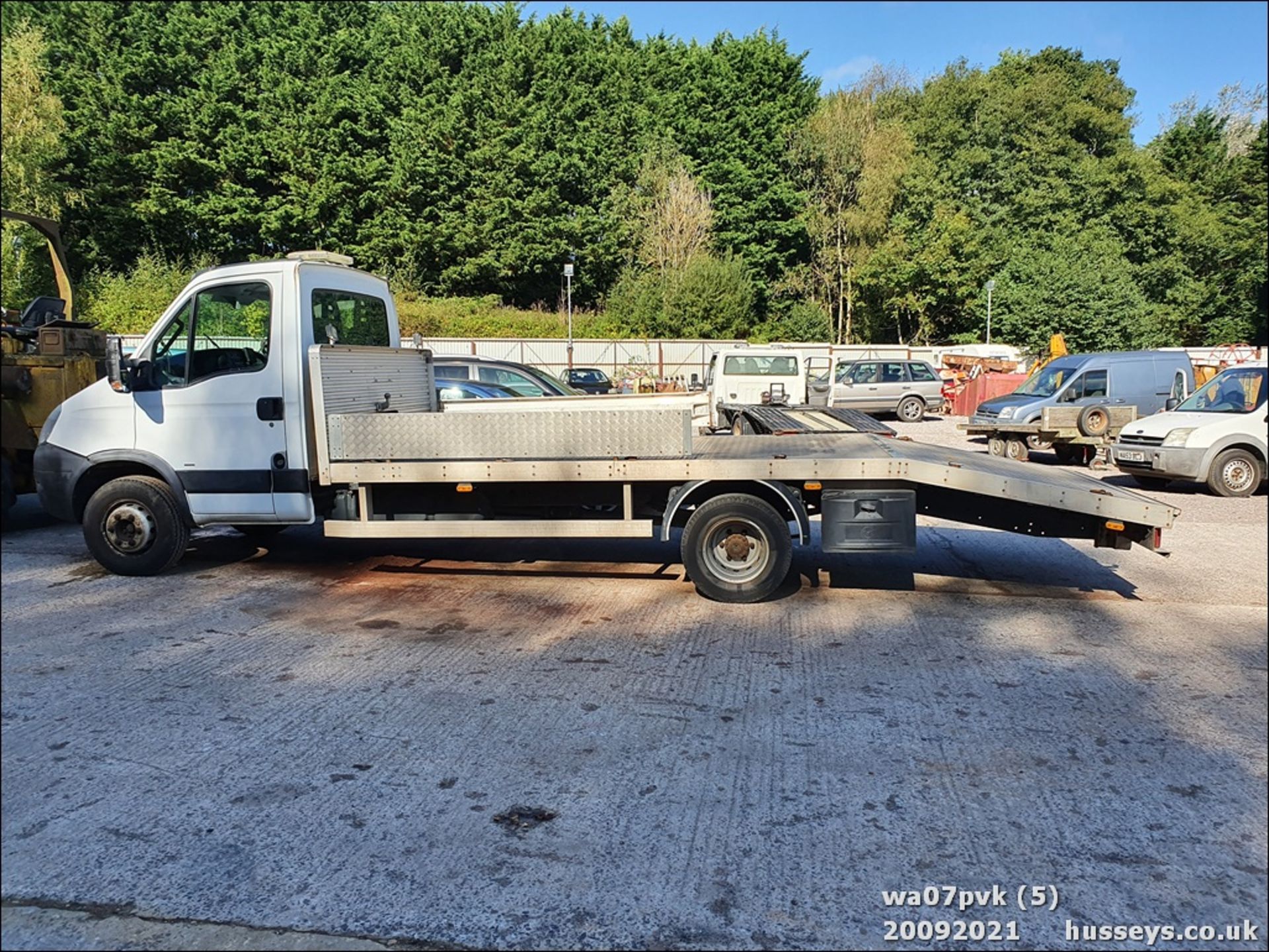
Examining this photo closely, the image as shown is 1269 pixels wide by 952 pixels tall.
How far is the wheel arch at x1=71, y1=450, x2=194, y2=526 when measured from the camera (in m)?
7.06

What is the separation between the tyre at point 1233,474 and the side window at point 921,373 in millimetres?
15373

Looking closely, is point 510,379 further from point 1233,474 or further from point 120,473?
point 1233,474

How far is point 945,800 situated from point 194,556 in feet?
23.8

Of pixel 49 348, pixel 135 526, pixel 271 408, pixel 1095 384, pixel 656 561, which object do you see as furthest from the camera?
pixel 1095 384

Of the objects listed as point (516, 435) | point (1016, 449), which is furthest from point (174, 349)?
point (1016, 449)

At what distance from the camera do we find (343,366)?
7.03 metres

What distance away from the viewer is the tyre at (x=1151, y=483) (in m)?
12.8

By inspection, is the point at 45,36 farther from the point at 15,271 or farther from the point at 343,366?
the point at 343,366

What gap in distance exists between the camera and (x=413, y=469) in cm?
673

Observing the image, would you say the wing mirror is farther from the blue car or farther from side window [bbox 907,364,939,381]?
side window [bbox 907,364,939,381]

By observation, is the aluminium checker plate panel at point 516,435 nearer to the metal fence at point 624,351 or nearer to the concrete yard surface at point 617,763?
the concrete yard surface at point 617,763

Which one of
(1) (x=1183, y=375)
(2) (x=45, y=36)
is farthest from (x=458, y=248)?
(1) (x=1183, y=375)

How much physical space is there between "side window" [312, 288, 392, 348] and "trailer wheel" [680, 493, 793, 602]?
11.5ft

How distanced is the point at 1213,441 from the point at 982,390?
1581 cm
